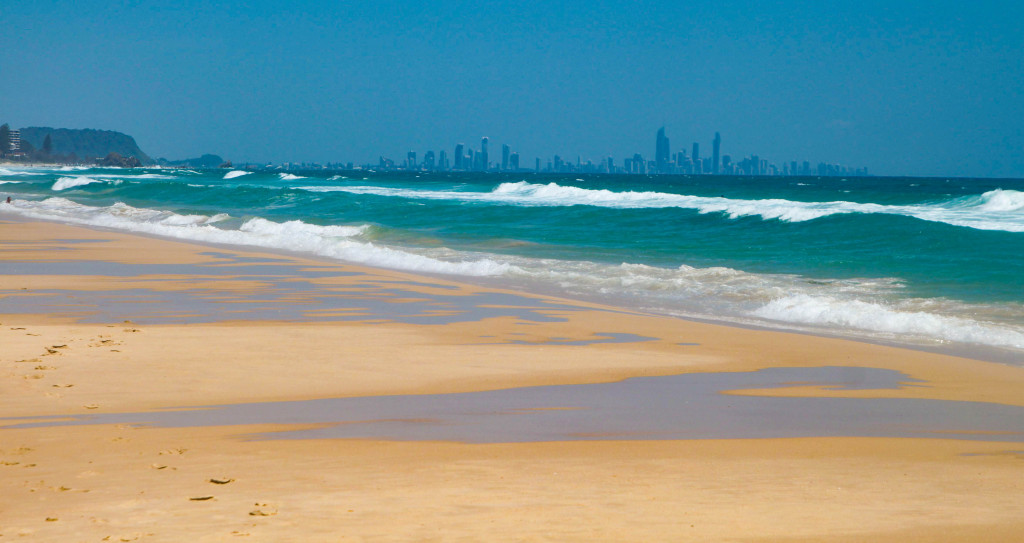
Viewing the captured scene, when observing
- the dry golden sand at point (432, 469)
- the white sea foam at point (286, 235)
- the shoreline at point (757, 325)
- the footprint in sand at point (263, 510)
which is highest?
the white sea foam at point (286, 235)

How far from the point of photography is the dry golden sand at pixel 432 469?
3.78m

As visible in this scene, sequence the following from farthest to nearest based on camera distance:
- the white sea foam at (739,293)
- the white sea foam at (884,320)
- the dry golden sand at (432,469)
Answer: the white sea foam at (739,293), the white sea foam at (884,320), the dry golden sand at (432,469)

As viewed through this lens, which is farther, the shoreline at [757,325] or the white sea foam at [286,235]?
the white sea foam at [286,235]

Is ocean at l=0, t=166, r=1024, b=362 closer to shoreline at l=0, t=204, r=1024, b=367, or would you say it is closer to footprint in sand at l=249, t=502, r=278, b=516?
shoreline at l=0, t=204, r=1024, b=367

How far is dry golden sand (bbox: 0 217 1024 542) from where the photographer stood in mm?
3781

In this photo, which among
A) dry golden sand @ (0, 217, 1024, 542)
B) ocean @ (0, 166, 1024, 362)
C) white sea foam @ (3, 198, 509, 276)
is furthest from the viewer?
Result: white sea foam @ (3, 198, 509, 276)

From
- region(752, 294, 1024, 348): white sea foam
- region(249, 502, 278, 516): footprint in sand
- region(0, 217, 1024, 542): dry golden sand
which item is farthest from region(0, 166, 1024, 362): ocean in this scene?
region(249, 502, 278, 516): footprint in sand

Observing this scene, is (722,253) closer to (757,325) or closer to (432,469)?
(757,325)

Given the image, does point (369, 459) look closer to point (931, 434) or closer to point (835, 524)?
point (835, 524)

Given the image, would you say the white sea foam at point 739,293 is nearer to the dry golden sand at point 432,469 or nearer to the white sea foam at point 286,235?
the white sea foam at point 286,235

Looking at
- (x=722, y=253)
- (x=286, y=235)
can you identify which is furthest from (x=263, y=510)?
(x=286, y=235)

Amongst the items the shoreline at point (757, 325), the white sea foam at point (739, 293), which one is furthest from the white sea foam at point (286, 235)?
the shoreline at point (757, 325)

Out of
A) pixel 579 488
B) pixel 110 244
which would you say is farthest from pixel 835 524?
pixel 110 244

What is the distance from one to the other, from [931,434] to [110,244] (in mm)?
18747
